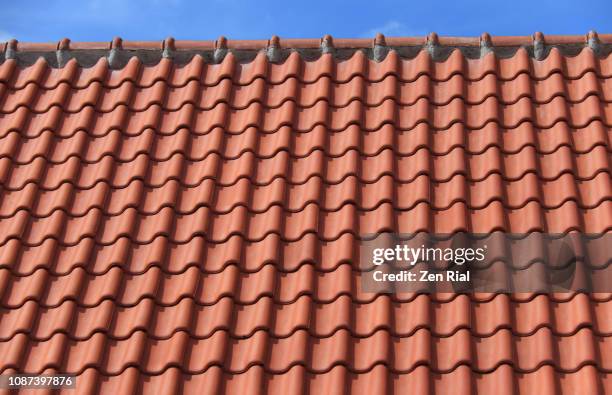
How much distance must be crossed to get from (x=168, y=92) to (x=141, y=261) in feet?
5.55

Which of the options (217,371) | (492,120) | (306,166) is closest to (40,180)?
(306,166)

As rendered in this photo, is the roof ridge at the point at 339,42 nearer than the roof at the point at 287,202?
No

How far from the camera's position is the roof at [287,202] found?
5.21 metres

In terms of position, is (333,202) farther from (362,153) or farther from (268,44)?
(268,44)

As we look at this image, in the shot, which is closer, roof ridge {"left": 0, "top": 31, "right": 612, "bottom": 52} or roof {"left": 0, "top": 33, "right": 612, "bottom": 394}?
roof {"left": 0, "top": 33, "right": 612, "bottom": 394}

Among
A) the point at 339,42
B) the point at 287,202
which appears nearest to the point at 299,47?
the point at 339,42

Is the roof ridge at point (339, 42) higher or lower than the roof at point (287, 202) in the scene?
higher

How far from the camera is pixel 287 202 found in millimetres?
6133

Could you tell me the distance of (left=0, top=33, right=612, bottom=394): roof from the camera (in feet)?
17.1

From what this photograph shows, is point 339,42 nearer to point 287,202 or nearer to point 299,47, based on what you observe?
point 299,47

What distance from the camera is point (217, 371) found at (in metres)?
5.16

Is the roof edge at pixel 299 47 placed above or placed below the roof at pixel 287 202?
above

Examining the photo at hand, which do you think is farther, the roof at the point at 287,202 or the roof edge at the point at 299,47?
the roof edge at the point at 299,47

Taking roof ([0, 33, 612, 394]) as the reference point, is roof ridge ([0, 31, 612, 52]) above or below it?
above
